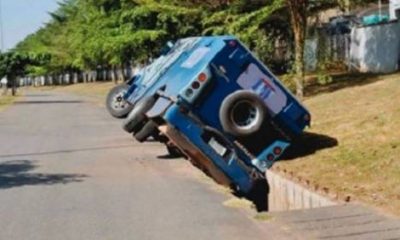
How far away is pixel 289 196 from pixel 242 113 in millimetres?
2335

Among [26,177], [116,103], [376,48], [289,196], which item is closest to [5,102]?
[376,48]

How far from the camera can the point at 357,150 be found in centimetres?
1120

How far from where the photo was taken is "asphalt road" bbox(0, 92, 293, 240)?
26.7ft

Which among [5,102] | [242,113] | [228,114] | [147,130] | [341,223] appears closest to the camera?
[341,223]

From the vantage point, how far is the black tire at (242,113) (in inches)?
464

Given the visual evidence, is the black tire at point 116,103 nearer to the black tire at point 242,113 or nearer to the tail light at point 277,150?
the black tire at point 242,113

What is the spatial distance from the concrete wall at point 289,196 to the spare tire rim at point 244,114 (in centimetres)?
90

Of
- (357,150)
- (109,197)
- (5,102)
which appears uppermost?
(357,150)

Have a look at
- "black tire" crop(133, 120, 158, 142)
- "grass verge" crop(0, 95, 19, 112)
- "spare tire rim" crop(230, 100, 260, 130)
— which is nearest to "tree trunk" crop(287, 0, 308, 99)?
"black tire" crop(133, 120, 158, 142)

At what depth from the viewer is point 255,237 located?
7.48m

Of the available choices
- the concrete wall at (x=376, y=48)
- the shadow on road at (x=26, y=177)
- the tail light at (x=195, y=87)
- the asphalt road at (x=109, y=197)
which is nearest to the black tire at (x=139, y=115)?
the asphalt road at (x=109, y=197)

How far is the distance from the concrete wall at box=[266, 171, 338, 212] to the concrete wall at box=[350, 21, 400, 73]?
1486 cm

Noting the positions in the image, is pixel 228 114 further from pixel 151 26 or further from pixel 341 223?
pixel 151 26

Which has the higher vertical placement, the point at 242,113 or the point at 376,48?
the point at 242,113
